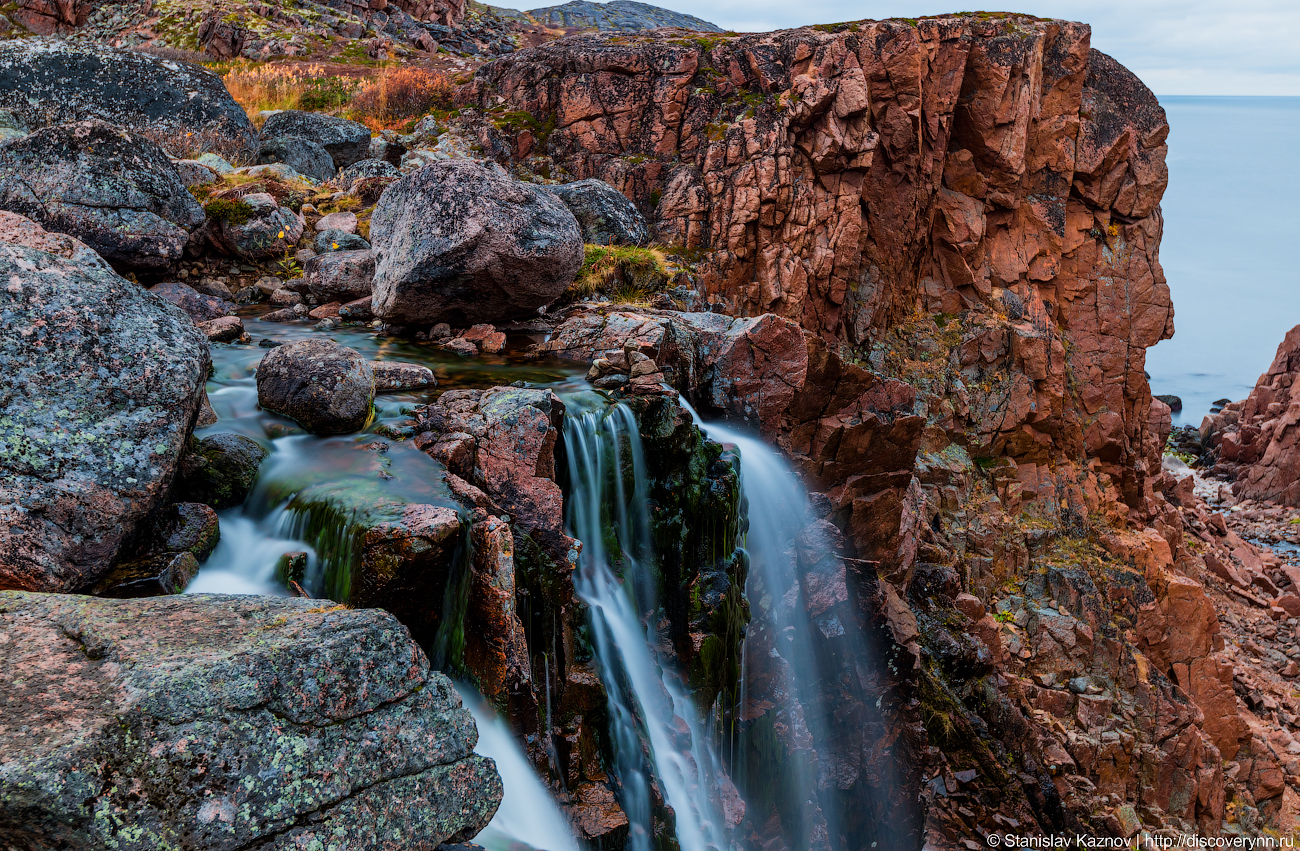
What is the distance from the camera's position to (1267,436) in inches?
1531

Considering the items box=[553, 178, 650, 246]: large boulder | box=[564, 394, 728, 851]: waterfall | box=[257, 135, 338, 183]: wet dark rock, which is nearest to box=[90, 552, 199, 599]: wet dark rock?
box=[564, 394, 728, 851]: waterfall

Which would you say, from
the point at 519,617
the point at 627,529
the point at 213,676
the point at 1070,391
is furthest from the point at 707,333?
the point at 1070,391

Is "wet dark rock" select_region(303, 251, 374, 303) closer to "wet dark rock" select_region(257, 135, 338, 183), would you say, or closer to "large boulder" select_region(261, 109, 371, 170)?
"wet dark rock" select_region(257, 135, 338, 183)

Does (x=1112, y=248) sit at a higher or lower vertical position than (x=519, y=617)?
higher

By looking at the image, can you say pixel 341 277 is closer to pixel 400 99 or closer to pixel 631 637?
pixel 631 637

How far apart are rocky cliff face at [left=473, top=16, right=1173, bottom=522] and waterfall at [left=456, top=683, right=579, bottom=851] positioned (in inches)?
547

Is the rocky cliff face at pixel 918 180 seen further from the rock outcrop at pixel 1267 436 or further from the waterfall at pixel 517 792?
the rock outcrop at pixel 1267 436

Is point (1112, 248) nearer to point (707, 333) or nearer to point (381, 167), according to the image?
point (707, 333)

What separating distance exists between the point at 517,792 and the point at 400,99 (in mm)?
19941

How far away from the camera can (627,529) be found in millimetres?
7746

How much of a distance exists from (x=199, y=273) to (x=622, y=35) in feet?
45.4

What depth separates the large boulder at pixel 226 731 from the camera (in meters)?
2.75

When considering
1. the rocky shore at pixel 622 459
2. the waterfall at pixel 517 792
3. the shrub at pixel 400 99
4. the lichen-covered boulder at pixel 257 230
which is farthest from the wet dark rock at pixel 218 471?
the shrub at pixel 400 99

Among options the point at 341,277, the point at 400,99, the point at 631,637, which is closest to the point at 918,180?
the point at 400,99
